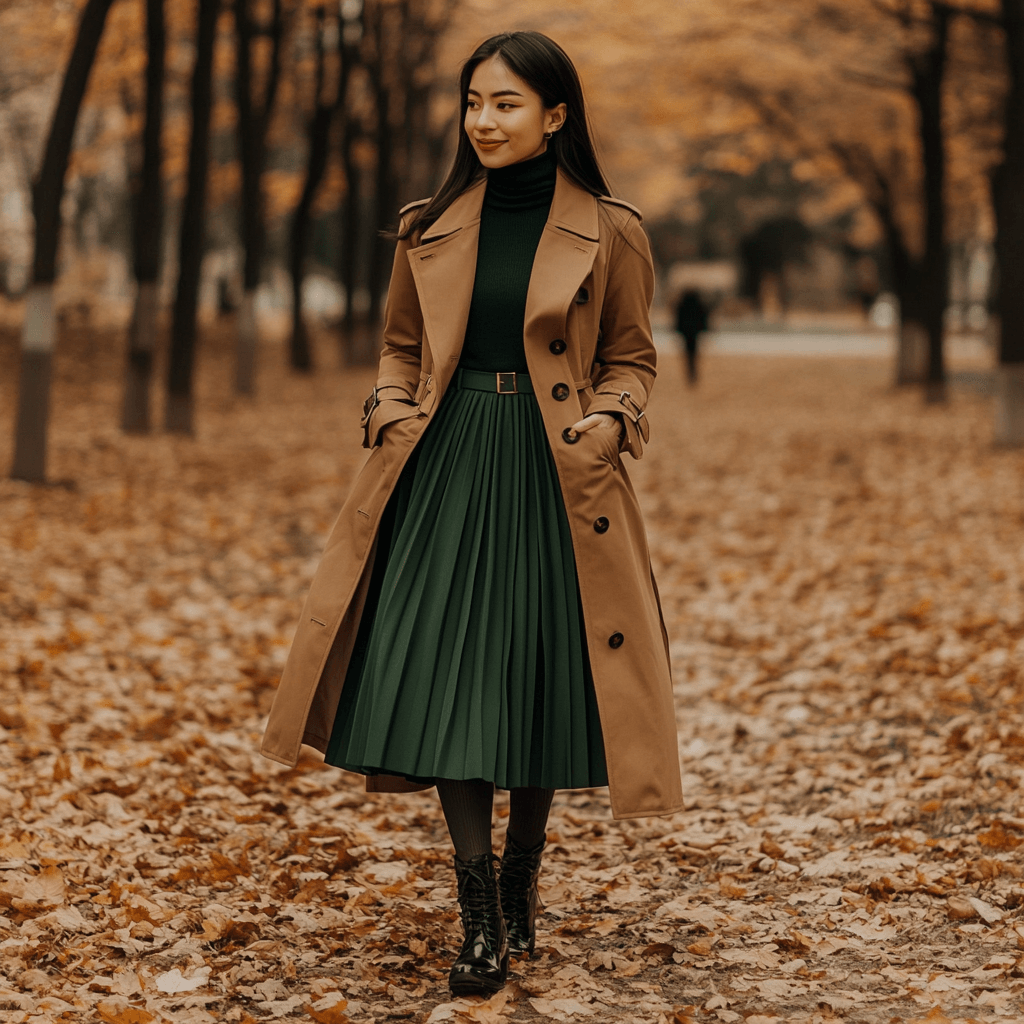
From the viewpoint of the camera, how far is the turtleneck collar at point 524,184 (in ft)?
11.8

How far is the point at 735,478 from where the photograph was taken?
13930 millimetres

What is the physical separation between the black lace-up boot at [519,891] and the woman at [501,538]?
208 mm

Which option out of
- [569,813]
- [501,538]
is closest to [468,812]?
[501,538]

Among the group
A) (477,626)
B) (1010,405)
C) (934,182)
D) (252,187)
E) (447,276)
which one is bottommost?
(477,626)

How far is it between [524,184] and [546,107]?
0.19 metres

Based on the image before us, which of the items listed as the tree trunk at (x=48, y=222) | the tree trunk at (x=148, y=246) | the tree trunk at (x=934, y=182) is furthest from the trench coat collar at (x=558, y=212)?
the tree trunk at (x=934, y=182)

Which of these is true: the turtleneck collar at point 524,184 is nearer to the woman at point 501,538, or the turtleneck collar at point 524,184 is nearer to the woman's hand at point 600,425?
the woman at point 501,538

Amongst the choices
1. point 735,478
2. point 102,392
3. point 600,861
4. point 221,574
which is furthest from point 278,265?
point 600,861

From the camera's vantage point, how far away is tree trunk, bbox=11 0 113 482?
10500 millimetres

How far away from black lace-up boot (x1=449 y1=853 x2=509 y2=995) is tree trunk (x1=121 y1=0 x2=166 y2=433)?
11.3 metres

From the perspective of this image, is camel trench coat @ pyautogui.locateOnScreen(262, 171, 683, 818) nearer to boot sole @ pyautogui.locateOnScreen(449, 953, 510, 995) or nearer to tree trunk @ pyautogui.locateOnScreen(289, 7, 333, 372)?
boot sole @ pyautogui.locateOnScreen(449, 953, 510, 995)

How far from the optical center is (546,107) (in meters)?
3.53

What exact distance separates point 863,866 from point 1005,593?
401cm

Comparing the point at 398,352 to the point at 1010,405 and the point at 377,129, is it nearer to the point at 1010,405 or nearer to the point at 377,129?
the point at 1010,405
